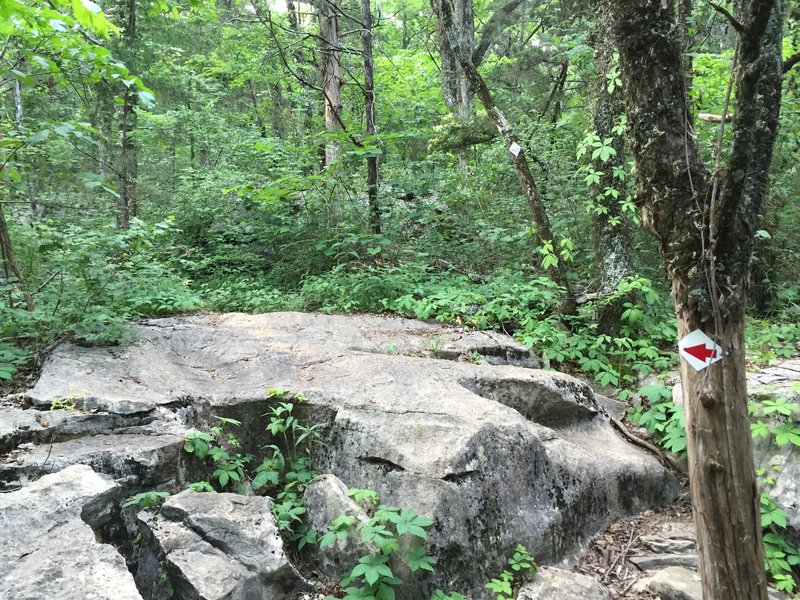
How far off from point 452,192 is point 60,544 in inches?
329

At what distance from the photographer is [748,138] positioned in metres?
2.44

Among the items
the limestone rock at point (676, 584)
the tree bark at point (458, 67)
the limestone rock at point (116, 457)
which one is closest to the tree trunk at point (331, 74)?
the tree bark at point (458, 67)

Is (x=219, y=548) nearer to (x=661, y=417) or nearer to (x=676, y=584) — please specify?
(x=676, y=584)

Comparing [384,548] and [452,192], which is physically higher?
[452,192]

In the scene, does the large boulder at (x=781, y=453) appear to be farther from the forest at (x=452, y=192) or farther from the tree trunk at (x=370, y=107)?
the tree trunk at (x=370, y=107)

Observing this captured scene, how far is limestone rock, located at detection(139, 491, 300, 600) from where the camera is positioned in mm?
2963

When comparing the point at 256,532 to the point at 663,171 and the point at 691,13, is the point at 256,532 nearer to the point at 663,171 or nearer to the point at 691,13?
the point at 663,171

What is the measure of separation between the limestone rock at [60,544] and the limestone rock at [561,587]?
2527 millimetres

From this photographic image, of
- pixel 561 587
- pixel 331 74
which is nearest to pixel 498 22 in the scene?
pixel 331 74

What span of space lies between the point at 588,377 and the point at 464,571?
3.49m

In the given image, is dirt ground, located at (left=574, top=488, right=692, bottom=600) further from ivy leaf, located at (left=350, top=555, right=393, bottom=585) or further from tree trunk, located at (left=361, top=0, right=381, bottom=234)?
tree trunk, located at (left=361, top=0, right=381, bottom=234)

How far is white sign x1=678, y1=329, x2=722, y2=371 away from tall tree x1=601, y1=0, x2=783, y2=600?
4cm

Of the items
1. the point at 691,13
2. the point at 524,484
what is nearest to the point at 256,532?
the point at 524,484

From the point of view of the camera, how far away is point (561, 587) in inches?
140
